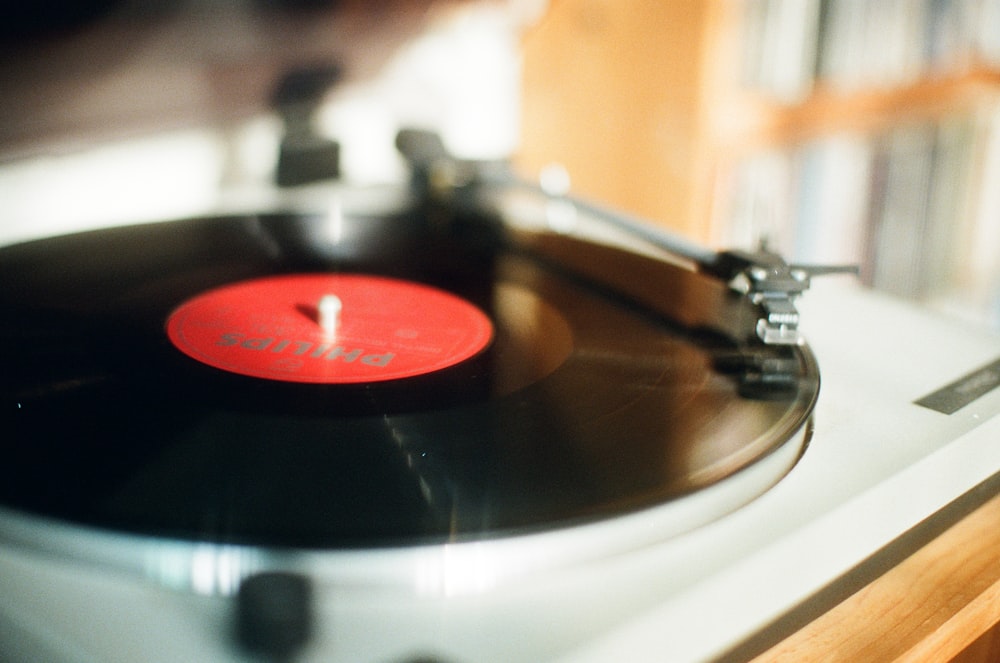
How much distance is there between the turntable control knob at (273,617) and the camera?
1.05 feet

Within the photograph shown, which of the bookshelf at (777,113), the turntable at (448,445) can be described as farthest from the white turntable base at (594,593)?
the bookshelf at (777,113)

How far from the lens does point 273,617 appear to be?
0.32 meters

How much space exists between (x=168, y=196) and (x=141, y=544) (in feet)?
2.30

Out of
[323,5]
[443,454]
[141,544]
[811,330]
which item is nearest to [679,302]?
[811,330]

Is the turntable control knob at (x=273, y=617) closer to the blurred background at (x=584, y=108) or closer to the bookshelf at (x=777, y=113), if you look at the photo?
the blurred background at (x=584, y=108)

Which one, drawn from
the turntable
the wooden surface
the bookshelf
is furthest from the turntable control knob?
the bookshelf

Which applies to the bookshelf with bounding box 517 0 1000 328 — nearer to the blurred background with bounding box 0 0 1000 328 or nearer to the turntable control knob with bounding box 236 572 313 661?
the blurred background with bounding box 0 0 1000 328

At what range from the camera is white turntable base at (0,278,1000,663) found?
342 mm

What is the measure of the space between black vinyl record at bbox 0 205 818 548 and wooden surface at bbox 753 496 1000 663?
0.09 meters

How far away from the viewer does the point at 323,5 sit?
3.21 feet

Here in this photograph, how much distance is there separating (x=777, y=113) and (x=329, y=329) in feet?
3.55

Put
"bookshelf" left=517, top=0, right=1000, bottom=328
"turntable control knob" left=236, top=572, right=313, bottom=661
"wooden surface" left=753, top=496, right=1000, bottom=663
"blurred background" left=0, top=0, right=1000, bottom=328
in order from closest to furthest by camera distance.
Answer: "turntable control knob" left=236, top=572, right=313, bottom=661 < "wooden surface" left=753, top=496, right=1000, bottom=663 < "blurred background" left=0, top=0, right=1000, bottom=328 < "bookshelf" left=517, top=0, right=1000, bottom=328

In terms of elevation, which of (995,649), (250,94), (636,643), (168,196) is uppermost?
(250,94)

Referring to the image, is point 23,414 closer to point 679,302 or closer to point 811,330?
point 679,302
